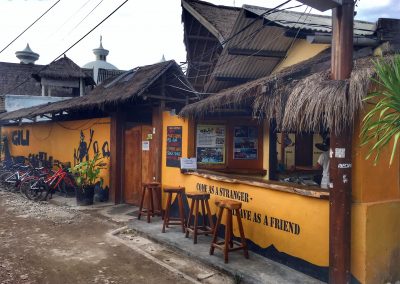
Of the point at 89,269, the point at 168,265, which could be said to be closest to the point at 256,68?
the point at 168,265

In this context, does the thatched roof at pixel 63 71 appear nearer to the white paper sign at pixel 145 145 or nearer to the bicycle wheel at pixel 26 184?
the bicycle wheel at pixel 26 184

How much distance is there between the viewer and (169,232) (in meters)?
7.63

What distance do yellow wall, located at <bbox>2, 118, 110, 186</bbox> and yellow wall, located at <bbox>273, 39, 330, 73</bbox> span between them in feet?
19.1

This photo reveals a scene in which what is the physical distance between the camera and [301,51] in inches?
352

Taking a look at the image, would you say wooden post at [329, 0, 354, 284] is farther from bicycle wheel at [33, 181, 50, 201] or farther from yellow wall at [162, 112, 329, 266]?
bicycle wheel at [33, 181, 50, 201]

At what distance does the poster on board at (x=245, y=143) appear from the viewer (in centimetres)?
909

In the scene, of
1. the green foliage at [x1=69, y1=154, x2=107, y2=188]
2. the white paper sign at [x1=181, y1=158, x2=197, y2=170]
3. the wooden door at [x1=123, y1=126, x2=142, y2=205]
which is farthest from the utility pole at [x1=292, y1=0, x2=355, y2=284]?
the green foliage at [x1=69, y1=154, x2=107, y2=188]

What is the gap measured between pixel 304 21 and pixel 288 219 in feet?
16.9

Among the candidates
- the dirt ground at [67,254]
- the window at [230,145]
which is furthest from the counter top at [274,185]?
the dirt ground at [67,254]

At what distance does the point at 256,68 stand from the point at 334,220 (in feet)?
19.6

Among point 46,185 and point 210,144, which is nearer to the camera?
point 210,144

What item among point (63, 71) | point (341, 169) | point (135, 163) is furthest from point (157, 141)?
point (63, 71)

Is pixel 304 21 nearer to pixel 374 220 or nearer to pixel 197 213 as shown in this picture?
pixel 197 213

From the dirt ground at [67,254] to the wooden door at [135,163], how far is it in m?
1.67
